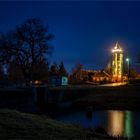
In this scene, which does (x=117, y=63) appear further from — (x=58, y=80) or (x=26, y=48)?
(x=26, y=48)

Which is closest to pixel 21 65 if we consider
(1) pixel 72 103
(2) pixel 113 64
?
(1) pixel 72 103

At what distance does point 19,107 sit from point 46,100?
389 inches

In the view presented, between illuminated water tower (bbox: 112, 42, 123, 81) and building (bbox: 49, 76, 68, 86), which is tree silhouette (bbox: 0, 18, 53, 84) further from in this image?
illuminated water tower (bbox: 112, 42, 123, 81)

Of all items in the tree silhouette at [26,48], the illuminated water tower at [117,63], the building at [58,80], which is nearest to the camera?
the tree silhouette at [26,48]

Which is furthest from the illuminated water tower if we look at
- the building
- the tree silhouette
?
the tree silhouette

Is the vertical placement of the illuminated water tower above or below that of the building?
above

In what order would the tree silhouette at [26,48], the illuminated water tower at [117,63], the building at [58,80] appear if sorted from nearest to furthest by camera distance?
the tree silhouette at [26,48], the building at [58,80], the illuminated water tower at [117,63]

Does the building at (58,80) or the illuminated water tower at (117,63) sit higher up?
the illuminated water tower at (117,63)

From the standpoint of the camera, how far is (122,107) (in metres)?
72.2

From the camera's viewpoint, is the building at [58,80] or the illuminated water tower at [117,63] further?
the illuminated water tower at [117,63]

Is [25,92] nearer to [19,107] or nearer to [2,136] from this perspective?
[19,107]

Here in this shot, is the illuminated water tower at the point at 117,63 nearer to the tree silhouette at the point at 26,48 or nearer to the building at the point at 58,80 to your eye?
the building at the point at 58,80

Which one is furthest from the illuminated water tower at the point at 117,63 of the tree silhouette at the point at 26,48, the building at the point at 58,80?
the tree silhouette at the point at 26,48

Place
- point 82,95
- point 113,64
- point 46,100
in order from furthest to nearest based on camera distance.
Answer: point 113,64 → point 82,95 → point 46,100
